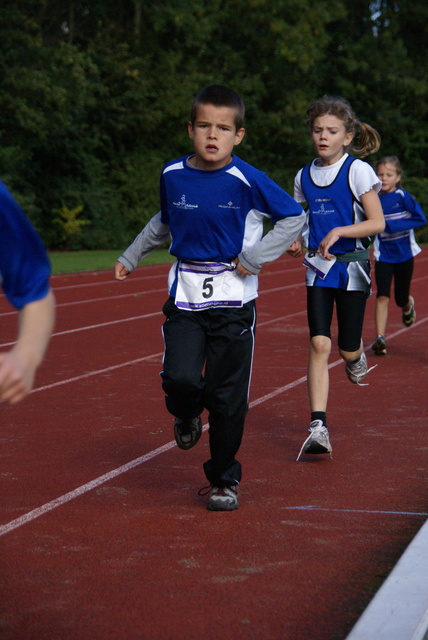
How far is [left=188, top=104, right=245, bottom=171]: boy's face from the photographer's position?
4.98 meters

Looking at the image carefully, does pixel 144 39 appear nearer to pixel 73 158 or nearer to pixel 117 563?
pixel 73 158

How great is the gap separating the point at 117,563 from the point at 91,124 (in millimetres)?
37910

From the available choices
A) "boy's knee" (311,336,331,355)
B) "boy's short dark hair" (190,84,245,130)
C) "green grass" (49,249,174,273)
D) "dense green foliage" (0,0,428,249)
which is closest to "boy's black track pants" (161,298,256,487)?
"boy's short dark hair" (190,84,245,130)

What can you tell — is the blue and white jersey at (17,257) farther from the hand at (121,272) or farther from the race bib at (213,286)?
the hand at (121,272)

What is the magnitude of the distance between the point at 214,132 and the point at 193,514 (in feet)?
5.81

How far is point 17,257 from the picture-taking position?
229 cm

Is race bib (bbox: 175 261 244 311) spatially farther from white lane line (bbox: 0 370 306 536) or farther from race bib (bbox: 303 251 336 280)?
race bib (bbox: 303 251 336 280)

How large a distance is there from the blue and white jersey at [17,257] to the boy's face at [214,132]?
2750mm

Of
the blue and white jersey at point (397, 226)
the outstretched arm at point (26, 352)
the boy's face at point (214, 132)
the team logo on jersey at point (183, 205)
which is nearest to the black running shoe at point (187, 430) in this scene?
the team logo on jersey at point (183, 205)

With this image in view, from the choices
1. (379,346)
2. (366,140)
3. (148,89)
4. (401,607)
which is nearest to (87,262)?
(148,89)

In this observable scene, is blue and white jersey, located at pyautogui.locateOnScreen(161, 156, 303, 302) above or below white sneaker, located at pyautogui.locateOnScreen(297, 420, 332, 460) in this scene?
above

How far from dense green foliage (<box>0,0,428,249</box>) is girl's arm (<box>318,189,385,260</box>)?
93.3 ft

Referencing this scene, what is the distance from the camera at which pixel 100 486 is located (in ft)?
18.5

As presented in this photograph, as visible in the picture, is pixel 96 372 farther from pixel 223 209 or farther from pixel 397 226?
pixel 223 209
